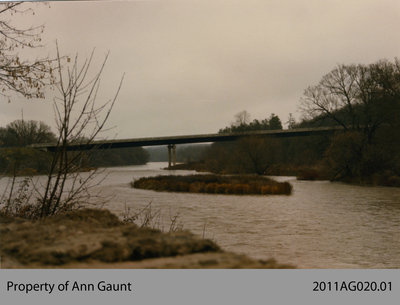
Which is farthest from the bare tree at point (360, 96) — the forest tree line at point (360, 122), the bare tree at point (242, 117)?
the bare tree at point (242, 117)

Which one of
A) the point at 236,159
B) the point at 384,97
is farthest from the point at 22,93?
the point at 236,159

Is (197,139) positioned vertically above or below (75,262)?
above

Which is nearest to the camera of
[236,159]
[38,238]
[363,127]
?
[38,238]

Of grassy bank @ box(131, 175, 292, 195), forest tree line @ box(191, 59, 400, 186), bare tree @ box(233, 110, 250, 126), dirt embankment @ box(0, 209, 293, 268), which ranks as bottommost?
grassy bank @ box(131, 175, 292, 195)

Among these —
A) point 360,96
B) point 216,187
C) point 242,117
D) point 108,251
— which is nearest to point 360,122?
point 360,96

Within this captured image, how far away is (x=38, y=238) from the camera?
168 inches

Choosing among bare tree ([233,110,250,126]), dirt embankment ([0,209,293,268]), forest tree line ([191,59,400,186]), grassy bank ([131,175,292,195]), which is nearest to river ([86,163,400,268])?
dirt embankment ([0,209,293,268])

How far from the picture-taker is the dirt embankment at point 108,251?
3.85 meters

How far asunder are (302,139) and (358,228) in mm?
42052

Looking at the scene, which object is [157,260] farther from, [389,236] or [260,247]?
[389,236]

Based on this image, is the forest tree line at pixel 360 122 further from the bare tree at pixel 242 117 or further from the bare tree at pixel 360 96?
the bare tree at pixel 242 117

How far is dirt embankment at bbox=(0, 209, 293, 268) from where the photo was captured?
3852 mm

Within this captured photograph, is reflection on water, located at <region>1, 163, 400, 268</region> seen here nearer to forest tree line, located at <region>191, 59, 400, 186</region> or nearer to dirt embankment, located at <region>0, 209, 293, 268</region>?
dirt embankment, located at <region>0, 209, 293, 268</region>

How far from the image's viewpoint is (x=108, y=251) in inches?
156
